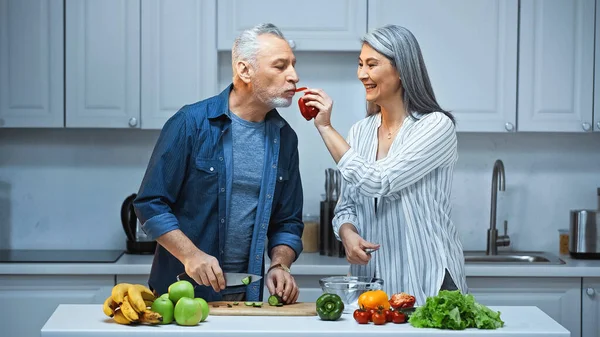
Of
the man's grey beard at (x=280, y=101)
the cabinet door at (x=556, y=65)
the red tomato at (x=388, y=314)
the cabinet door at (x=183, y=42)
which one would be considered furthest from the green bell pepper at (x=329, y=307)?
the cabinet door at (x=556, y=65)

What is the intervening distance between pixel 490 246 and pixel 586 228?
0.45 metres

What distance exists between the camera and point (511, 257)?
430 centimetres

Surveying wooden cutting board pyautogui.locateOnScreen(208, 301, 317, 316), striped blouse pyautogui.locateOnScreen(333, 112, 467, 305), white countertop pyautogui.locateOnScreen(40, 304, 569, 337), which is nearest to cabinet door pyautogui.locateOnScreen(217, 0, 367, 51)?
striped blouse pyautogui.locateOnScreen(333, 112, 467, 305)

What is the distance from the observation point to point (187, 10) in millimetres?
4047

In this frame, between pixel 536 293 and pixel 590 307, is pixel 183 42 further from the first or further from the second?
pixel 590 307

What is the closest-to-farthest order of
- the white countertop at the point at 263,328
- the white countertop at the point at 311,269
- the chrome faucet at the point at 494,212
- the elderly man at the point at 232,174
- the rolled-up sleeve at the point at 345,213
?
the white countertop at the point at 263,328 < the elderly man at the point at 232,174 < the rolled-up sleeve at the point at 345,213 < the white countertop at the point at 311,269 < the chrome faucet at the point at 494,212

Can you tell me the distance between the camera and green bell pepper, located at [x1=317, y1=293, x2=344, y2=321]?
2465 mm

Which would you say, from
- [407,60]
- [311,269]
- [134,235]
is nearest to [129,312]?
[407,60]

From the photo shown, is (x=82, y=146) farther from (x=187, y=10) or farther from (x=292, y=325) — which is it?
(x=292, y=325)

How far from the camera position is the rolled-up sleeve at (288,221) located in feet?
9.75

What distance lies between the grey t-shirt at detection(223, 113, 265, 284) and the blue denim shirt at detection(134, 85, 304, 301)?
20 millimetres

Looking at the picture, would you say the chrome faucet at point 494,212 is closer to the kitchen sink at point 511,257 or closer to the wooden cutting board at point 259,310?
the kitchen sink at point 511,257

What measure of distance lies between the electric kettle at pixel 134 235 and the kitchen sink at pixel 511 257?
4.78 feet

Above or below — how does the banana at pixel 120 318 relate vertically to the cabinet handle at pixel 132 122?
below
